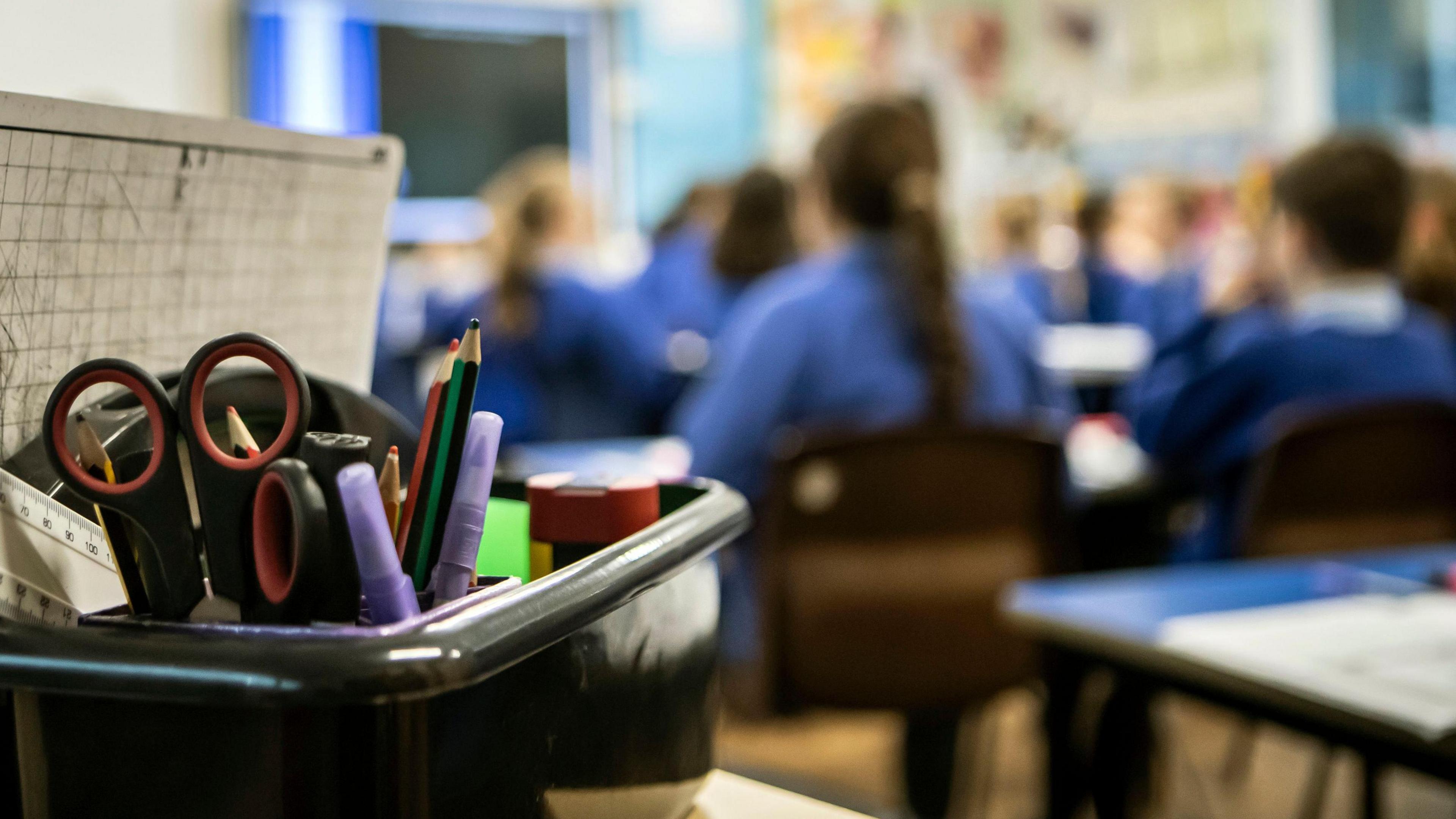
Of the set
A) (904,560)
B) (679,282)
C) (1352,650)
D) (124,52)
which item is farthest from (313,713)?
(679,282)

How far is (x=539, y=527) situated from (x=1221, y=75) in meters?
4.96

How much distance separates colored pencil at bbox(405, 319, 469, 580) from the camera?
0.38m

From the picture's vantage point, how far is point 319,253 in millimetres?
541

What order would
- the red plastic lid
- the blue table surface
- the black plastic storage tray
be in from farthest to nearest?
the blue table surface, the red plastic lid, the black plastic storage tray

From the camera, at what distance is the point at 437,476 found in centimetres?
38

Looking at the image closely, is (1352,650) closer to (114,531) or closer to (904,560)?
(904,560)

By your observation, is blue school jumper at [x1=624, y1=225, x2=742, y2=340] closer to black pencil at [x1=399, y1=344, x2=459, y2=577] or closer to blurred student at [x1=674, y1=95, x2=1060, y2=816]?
blurred student at [x1=674, y1=95, x2=1060, y2=816]

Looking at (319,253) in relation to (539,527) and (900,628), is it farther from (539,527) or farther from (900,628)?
(900,628)

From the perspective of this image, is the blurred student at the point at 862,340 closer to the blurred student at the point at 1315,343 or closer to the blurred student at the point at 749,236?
the blurred student at the point at 1315,343

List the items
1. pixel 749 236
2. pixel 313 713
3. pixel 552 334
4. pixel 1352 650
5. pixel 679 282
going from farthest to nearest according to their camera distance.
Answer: pixel 679 282
pixel 749 236
pixel 552 334
pixel 1352 650
pixel 313 713

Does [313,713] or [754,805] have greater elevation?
[313,713]

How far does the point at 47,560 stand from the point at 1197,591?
93 cm

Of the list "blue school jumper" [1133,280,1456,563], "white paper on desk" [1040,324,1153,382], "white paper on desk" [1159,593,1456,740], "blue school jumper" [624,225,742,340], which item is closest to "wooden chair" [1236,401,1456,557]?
"blue school jumper" [1133,280,1456,563]

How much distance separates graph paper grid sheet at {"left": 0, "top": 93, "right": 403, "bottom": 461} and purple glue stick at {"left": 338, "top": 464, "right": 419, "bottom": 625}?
12 centimetres
